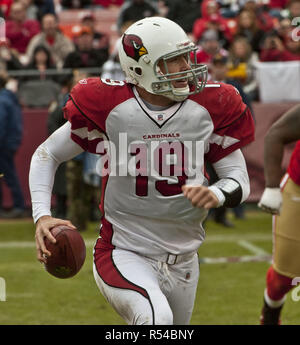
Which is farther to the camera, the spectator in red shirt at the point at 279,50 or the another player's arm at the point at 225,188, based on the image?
the spectator in red shirt at the point at 279,50

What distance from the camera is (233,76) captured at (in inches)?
407

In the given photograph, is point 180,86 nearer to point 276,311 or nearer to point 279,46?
point 276,311

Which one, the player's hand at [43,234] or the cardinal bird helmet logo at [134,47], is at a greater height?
the cardinal bird helmet logo at [134,47]

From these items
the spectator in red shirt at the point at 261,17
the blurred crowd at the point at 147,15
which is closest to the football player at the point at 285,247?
the blurred crowd at the point at 147,15

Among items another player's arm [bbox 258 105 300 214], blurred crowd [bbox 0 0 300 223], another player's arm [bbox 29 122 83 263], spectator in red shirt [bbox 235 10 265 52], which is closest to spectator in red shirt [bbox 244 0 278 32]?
blurred crowd [bbox 0 0 300 223]

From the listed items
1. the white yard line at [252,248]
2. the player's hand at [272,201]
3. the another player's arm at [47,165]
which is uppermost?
the another player's arm at [47,165]

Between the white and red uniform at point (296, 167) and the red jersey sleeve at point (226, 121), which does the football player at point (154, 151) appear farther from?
the white and red uniform at point (296, 167)

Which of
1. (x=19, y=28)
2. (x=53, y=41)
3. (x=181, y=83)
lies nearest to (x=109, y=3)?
(x=19, y=28)

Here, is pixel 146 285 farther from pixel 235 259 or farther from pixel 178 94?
pixel 235 259

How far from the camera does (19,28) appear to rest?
12750 mm

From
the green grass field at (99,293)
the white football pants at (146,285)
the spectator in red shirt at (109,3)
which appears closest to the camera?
the white football pants at (146,285)

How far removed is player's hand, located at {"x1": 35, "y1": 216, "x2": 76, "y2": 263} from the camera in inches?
142

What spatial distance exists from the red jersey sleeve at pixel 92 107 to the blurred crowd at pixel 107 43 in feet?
16.3

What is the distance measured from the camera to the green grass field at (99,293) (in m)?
5.93
